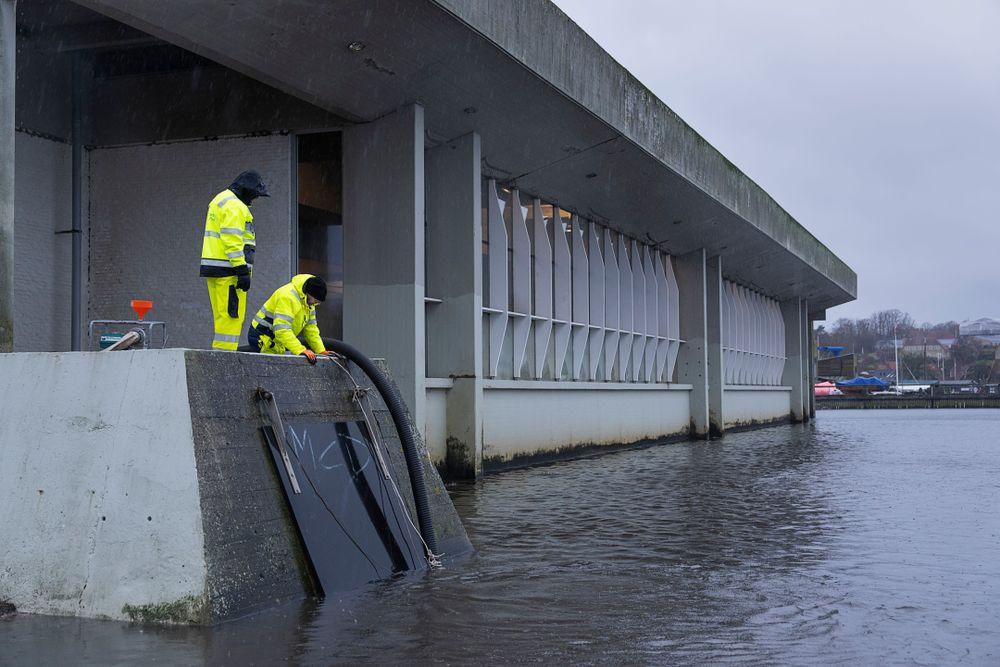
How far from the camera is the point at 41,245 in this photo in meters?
15.0

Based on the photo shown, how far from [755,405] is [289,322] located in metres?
32.6

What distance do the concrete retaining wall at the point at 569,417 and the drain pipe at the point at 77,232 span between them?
6.02 metres

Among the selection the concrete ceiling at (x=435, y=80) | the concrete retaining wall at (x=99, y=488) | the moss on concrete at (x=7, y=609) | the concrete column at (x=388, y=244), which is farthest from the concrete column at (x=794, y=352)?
the moss on concrete at (x=7, y=609)

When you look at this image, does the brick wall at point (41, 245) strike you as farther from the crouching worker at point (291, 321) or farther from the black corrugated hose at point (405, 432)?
the black corrugated hose at point (405, 432)

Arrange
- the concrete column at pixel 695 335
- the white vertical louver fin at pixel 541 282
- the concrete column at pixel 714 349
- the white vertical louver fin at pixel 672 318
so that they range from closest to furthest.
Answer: the white vertical louver fin at pixel 541 282, the white vertical louver fin at pixel 672 318, the concrete column at pixel 695 335, the concrete column at pixel 714 349

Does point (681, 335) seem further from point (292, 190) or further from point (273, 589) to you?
point (273, 589)

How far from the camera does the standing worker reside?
8.67 metres

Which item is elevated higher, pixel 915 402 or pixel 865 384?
pixel 865 384

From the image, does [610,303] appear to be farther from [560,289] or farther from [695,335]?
[695,335]

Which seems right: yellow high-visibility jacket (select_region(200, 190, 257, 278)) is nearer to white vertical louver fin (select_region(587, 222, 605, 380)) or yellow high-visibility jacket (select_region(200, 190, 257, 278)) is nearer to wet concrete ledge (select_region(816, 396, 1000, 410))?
white vertical louver fin (select_region(587, 222, 605, 380))

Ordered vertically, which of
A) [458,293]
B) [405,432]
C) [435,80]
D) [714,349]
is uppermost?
[435,80]

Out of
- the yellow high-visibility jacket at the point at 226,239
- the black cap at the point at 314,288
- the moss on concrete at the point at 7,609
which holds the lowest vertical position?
the moss on concrete at the point at 7,609

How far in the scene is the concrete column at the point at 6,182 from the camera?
9414 mm

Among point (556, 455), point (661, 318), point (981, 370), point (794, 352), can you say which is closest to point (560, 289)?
point (556, 455)
